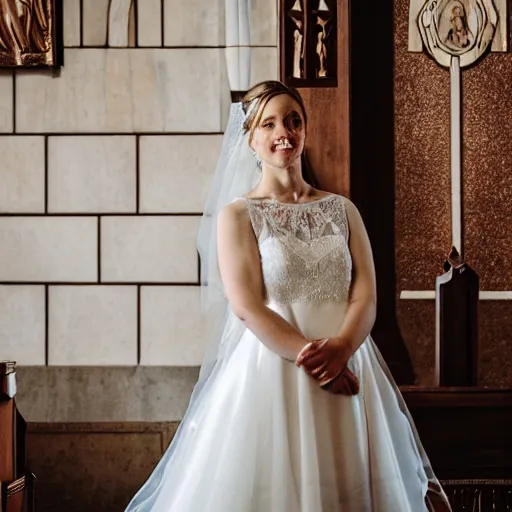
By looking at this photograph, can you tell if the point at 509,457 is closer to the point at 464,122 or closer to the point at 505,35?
the point at 464,122

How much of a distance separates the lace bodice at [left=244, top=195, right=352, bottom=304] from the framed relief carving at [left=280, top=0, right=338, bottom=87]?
810 mm

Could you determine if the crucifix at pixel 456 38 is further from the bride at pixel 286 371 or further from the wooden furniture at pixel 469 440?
the bride at pixel 286 371

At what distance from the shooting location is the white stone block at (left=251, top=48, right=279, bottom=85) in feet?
10.6

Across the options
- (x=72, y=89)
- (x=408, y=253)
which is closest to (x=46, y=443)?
(x=72, y=89)

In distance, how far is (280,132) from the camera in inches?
97.1

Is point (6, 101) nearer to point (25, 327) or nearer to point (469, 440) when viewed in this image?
point (25, 327)

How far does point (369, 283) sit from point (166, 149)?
3.93 ft

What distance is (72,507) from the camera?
3225 mm

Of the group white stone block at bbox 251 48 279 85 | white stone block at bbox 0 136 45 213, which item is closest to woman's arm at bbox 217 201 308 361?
white stone block at bbox 251 48 279 85

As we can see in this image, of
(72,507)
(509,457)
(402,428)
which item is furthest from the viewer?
(72,507)

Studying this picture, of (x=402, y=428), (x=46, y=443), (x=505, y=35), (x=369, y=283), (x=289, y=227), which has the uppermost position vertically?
(x=505, y=35)

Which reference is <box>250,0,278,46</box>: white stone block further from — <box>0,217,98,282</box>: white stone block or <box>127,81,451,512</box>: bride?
<box>0,217,98,282</box>: white stone block

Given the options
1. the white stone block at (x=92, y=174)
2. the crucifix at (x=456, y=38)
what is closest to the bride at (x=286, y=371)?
the white stone block at (x=92, y=174)

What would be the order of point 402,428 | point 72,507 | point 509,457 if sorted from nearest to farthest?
point 402,428 < point 509,457 < point 72,507
